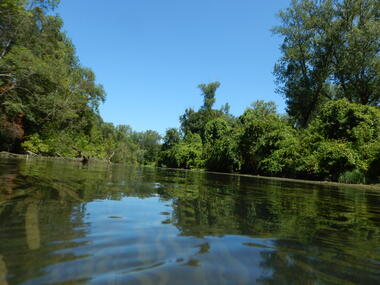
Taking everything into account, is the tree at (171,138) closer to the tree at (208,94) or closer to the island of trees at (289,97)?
the tree at (208,94)

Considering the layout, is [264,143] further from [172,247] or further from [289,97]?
[172,247]

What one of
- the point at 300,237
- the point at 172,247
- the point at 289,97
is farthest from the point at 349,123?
the point at 172,247

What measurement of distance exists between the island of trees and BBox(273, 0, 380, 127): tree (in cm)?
8

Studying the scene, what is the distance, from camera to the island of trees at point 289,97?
1530 centimetres

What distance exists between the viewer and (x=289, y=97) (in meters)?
27.4

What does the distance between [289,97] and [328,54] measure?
506cm

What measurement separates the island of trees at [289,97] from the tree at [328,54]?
0.26 ft

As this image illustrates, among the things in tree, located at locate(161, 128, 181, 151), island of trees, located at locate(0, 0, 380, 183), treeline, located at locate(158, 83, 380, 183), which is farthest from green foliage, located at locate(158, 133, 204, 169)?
treeline, located at locate(158, 83, 380, 183)

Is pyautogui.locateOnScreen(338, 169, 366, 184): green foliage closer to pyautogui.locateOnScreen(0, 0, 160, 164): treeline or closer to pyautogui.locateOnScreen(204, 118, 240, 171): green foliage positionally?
pyautogui.locateOnScreen(204, 118, 240, 171): green foliage

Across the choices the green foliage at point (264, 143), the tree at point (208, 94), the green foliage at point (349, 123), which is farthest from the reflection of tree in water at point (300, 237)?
the tree at point (208, 94)

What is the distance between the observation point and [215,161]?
3222 centimetres

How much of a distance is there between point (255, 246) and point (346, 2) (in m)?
28.0

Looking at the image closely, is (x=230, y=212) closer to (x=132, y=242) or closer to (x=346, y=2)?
(x=132, y=242)

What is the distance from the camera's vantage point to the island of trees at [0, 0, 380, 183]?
15.3 m
